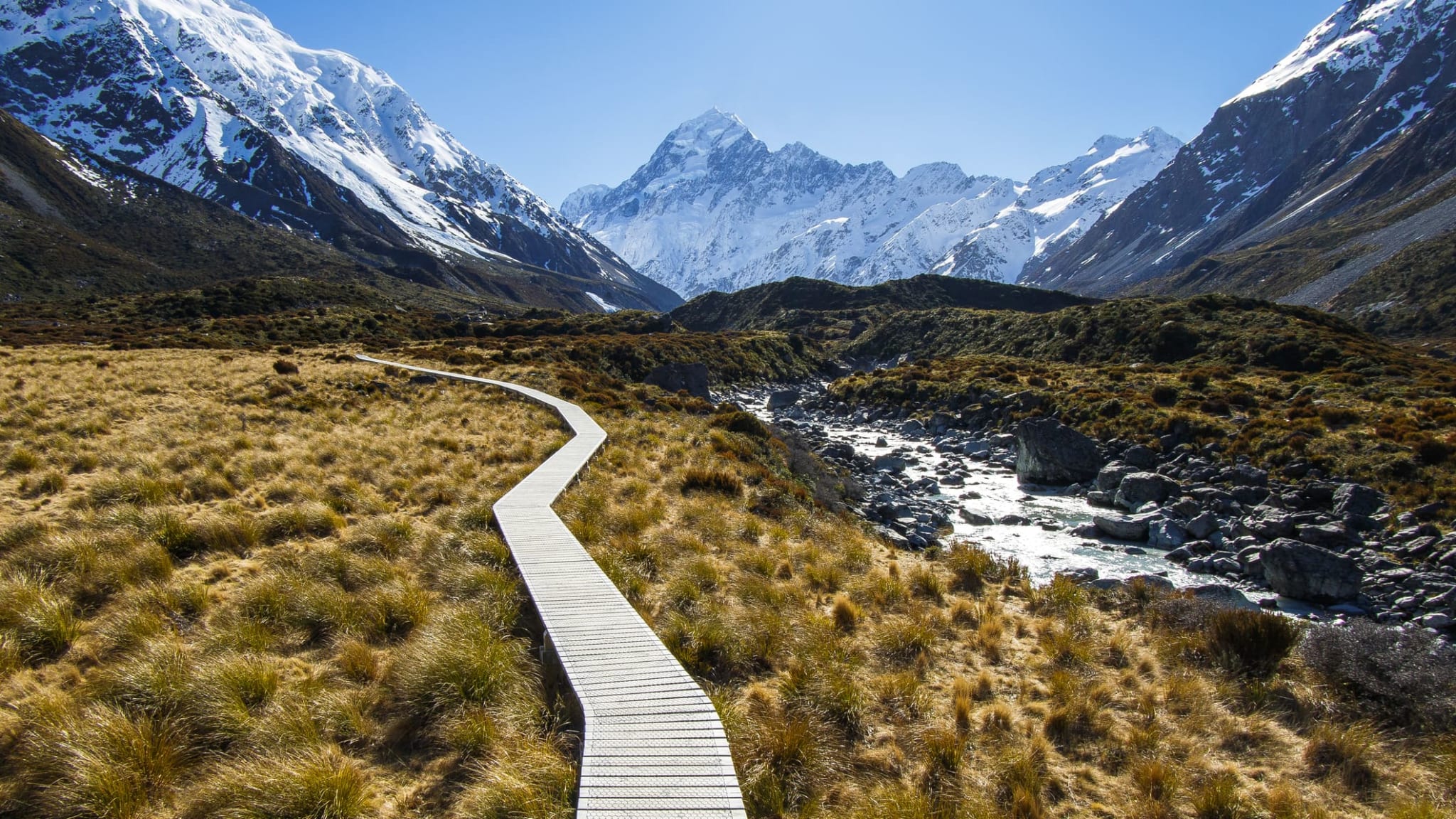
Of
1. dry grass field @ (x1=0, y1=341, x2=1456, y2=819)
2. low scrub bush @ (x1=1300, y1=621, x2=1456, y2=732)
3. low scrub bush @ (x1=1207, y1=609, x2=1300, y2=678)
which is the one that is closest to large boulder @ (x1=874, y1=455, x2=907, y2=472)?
dry grass field @ (x1=0, y1=341, x2=1456, y2=819)

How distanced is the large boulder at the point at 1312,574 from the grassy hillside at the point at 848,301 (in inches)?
4252

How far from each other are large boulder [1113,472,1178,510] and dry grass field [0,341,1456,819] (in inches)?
466

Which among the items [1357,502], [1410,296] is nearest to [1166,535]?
[1357,502]

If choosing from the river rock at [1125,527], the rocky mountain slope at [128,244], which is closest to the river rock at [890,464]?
the river rock at [1125,527]

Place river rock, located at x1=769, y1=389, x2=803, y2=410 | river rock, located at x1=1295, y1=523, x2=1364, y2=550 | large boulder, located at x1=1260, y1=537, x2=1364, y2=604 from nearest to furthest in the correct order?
1. large boulder, located at x1=1260, y1=537, x2=1364, y2=604
2. river rock, located at x1=1295, y1=523, x2=1364, y2=550
3. river rock, located at x1=769, y1=389, x2=803, y2=410

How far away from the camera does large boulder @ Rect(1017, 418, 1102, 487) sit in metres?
23.6

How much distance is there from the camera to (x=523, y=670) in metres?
6.00

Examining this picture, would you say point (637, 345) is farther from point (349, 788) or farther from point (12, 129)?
point (12, 129)

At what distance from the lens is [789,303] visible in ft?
465

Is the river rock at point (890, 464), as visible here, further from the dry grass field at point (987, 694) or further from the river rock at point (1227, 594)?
the dry grass field at point (987, 694)

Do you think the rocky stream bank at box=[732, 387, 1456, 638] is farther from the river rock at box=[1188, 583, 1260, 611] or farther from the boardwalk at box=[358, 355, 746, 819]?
the boardwalk at box=[358, 355, 746, 819]

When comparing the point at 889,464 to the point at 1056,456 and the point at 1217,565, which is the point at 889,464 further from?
the point at 1217,565

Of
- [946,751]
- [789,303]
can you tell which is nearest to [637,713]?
[946,751]

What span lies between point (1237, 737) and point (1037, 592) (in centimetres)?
389
